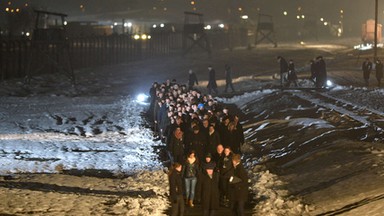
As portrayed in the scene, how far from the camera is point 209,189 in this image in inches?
399

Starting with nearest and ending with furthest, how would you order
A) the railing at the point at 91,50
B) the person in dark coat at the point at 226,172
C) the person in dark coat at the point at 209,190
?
the person in dark coat at the point at 209,190
the person in dark coat at the point at 226,172
the railing at the point at 91,50

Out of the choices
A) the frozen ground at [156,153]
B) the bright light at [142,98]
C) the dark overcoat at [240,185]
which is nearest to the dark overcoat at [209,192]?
the dark overcoat at [240,185]

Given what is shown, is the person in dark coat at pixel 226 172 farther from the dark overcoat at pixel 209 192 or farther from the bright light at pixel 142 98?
the bright light at pixel 142 98

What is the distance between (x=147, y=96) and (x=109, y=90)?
13.8 feet

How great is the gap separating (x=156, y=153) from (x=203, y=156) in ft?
15.0

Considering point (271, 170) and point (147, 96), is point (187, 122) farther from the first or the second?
point (147, 96)

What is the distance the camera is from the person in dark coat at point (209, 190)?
10.1 metres

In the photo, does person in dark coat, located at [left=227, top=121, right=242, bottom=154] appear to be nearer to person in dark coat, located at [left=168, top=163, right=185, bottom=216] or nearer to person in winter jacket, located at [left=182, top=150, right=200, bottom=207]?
person in winter jacket, located at [left=182, top=150, right=200, bottom=207]

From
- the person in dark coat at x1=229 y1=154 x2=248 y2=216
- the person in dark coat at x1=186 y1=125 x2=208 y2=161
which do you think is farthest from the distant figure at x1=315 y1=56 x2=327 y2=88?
the person in dark coat at x1=229 y1=154 x2=248 y2=216

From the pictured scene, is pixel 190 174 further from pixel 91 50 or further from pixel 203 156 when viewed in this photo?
pixel 91 50


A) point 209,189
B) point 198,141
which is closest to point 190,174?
point 209,189

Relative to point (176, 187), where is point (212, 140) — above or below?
above

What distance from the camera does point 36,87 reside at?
34.3 meters

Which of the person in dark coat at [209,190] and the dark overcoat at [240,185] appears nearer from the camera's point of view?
the dark overcoat at [240,185]
